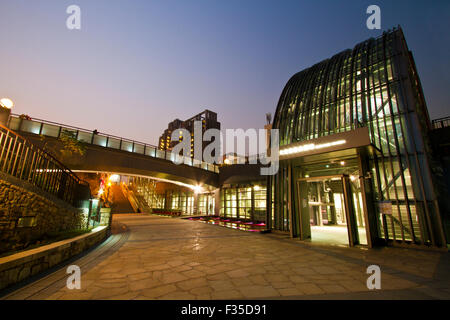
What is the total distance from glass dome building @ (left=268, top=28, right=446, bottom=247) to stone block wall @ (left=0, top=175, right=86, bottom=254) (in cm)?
942

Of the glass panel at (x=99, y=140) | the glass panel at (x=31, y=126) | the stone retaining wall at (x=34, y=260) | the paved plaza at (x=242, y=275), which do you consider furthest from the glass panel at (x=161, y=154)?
the stone retaining wall at (x=34, y=260)

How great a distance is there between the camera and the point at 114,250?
22.8ft

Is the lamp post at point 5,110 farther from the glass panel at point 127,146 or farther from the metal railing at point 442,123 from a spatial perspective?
the metal railing at point 442,123

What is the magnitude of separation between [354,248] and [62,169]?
40.5 ft

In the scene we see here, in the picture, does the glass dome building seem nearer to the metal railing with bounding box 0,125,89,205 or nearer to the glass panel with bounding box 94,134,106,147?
the metal railing with bounding box 0,125,89,205

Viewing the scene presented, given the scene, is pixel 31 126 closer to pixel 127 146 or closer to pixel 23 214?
pixel 127 146

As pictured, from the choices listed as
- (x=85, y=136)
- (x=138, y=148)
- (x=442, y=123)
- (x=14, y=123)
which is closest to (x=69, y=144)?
(x=85, y=136)

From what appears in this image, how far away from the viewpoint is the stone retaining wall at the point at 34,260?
140 inches

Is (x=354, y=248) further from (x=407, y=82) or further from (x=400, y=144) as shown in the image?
(x=407, y=82)

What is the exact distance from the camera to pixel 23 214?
5.00 metres

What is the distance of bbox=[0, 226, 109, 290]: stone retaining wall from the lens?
3.55m

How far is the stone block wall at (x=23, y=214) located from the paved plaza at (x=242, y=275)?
1309mm

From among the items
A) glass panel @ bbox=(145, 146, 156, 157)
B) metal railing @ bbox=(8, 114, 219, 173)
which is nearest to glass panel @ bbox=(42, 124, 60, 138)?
metal railing @ bbox=(8, 114, 219, 173)
